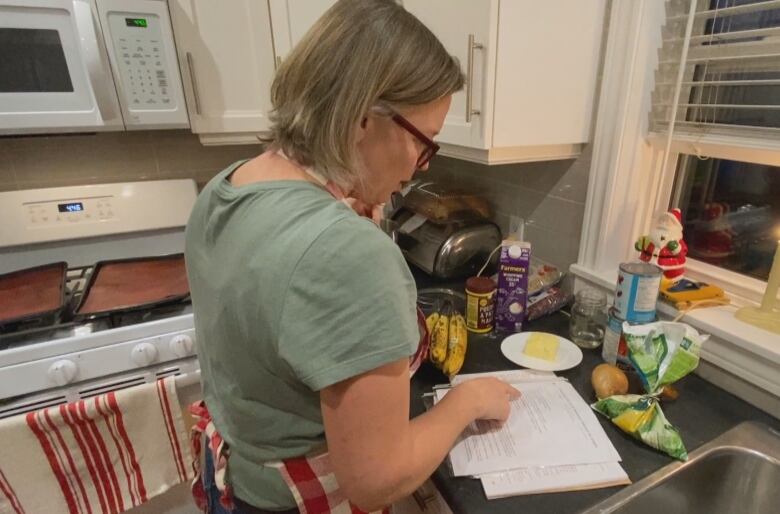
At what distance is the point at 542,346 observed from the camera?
3.28ft

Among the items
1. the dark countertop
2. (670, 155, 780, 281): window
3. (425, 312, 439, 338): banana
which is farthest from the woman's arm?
(670, 155, 780, 281): window

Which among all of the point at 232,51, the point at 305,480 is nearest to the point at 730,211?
the point at 305,480

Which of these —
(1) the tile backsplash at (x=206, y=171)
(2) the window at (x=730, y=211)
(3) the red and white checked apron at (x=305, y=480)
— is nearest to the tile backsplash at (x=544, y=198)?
(1) the tile backsplash at (x=206, y=171)

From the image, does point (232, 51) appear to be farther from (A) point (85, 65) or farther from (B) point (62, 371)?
(B) point (62, 371)

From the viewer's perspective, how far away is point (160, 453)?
1186 millimetres

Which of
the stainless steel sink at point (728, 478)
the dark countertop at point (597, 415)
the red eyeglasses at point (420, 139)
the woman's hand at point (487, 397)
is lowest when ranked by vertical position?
the stainless steel sink at point (728, 478)

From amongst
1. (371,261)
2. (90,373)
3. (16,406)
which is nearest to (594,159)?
(371,261)

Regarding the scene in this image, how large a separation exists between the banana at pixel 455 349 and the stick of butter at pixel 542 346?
0.50ft

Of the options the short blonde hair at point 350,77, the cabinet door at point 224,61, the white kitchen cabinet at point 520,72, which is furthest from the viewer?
the cabinet door at point 224,61

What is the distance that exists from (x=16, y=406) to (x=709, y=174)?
174 centimetres

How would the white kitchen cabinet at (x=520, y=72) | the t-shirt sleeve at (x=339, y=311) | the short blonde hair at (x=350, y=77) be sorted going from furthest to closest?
the white kitchen cabinet at (x=520, y=72)
the short blonde hair at (x=350, y=77)
the t-shirt sleeve at (x=339, y=311)

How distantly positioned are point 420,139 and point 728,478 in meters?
0.78

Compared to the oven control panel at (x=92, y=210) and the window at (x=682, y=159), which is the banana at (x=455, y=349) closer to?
the window at (x=682, y=159)

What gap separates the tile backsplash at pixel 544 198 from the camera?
1.15m
